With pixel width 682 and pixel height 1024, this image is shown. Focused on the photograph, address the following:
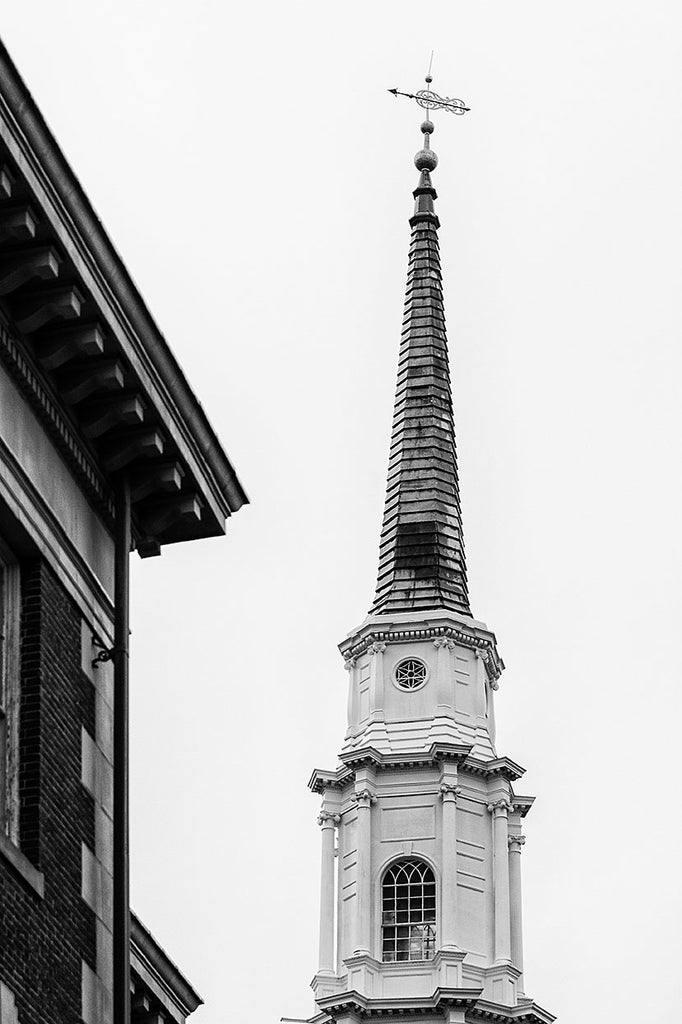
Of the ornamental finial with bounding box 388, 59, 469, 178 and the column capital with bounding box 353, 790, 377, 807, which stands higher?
the ornamental finial with bounding box 388, 59, 469, 178

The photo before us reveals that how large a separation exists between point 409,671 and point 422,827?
4694 millimetres

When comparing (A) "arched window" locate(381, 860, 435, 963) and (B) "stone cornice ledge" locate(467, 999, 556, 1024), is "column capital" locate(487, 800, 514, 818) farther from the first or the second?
(B) "stone cornice ledge" locate(467, 999, 556, 1024)

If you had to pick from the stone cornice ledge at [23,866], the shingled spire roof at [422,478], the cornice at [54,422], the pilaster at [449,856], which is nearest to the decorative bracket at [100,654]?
the cornice at [54,422]

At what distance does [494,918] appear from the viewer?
73.7 m

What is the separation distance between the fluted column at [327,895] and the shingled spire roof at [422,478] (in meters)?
6.39

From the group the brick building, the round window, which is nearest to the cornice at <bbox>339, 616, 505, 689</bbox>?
the round window

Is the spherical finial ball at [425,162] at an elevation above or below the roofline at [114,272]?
above

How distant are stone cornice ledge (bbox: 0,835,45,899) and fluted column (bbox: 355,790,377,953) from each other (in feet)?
177

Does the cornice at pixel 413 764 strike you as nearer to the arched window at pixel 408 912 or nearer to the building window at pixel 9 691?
the arched window at pixel 408 912

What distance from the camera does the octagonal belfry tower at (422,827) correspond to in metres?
71.9

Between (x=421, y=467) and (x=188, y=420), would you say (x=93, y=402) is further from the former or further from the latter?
(x=421, y=467)

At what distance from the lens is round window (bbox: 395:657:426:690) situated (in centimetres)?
7644

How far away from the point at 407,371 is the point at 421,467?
4056 millimetres

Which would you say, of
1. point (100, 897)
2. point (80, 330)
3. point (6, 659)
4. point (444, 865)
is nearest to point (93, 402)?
point (80, 330)
